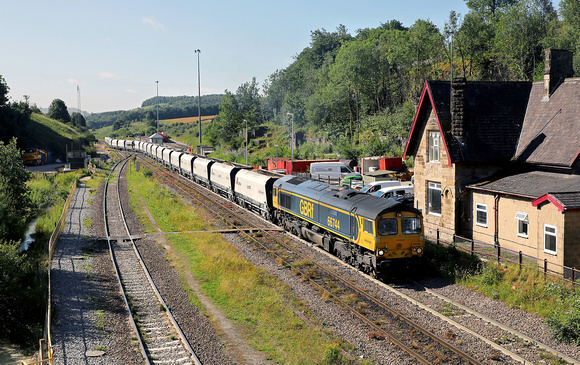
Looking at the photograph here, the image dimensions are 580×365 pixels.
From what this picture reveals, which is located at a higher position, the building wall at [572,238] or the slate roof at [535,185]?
the slate roof at [535,185]

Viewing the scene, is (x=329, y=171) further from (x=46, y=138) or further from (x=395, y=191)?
(x=46, y=138)

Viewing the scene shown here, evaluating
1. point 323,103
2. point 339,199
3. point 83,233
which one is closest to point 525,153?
point 339,199

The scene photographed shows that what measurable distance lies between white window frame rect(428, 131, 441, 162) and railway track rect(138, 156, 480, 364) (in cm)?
921

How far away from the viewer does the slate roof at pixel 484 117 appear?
24844mm

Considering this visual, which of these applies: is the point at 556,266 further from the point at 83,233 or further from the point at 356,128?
the point at 356,128

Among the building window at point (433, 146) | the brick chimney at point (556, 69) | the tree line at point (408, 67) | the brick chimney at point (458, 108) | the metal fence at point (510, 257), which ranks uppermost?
the tree line at point (408, 67)

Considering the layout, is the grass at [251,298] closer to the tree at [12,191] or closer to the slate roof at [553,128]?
the tree at [12,191]

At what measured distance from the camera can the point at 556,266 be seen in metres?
18.5

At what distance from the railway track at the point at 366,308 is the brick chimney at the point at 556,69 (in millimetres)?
15574

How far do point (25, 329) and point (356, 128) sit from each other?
6747 centimetres

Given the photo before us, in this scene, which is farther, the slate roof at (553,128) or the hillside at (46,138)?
the hillside at (46,138)

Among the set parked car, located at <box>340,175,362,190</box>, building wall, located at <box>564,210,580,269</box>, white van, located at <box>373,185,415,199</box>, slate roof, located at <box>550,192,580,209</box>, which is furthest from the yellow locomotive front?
parked car, located at <box>340,175,362,190</box>

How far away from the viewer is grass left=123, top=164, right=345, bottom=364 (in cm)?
1441

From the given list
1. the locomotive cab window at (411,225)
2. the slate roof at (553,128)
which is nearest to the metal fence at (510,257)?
the locomotive cab window at (411,225)
